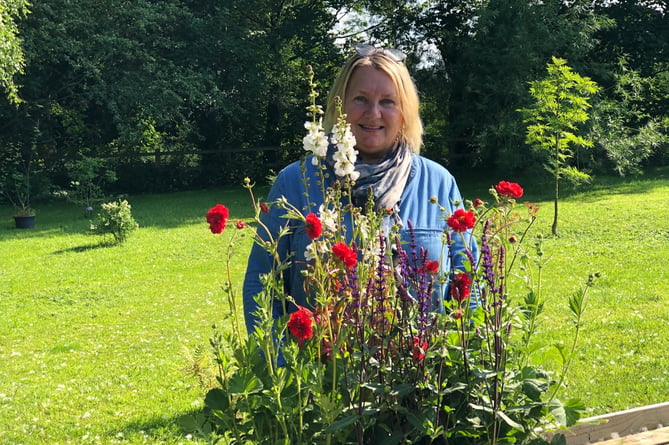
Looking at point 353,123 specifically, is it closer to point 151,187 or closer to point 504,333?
point 504,333

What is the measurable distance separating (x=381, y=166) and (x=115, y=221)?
39.0 ft

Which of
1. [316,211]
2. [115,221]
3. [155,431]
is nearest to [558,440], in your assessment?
[316,211]

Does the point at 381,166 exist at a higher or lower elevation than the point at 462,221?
higher

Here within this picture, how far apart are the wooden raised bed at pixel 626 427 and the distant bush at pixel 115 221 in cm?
1224

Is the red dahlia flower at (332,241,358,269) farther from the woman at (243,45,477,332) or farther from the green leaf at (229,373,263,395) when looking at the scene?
the woman at (243,45,477,332)

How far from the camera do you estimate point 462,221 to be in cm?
125

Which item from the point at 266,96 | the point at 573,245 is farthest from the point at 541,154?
the point at 266,96

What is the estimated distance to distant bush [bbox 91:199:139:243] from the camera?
13109 millimetres

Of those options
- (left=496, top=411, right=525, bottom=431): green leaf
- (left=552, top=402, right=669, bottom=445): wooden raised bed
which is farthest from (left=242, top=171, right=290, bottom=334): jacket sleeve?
(left=552, top=402, right=669, bottom=445): wooden raised bed

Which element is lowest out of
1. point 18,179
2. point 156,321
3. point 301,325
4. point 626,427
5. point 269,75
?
point 156,321

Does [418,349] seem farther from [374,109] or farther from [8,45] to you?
[8,45]

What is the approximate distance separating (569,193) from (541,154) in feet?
4.74

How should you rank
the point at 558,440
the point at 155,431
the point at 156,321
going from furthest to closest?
the point at 156,321 < the point at 155,431 < the point at 558,440

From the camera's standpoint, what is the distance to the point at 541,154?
19531 mm
